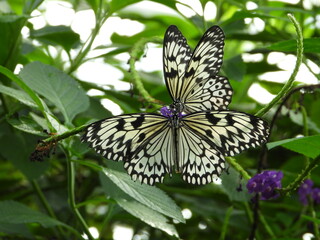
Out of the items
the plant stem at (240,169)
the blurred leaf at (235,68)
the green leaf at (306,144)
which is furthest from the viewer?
the blurred leaf at (235,68)

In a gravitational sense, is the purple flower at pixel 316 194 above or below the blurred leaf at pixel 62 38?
below

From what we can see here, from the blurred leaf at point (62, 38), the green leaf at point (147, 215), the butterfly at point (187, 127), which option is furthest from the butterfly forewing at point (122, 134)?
the blurred leaf at point (62, 38)

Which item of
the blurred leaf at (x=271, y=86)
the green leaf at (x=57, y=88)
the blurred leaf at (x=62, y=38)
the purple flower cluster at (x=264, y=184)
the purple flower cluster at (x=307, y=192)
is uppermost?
the blurred leaf at (x=271, y=86)

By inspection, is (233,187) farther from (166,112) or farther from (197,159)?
(166,112)

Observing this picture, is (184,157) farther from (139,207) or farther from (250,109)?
(250,109)

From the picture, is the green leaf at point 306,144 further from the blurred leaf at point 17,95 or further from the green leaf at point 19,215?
the green leaf at point 19,215

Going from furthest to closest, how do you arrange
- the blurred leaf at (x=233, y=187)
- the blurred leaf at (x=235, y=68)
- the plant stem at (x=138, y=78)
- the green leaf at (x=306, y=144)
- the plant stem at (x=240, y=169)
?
the blurred leaf at (x=235, y=68) → the blurred leaf at (x=233, y=187) → the plant stem at (x=138, y=78) → the plant stem at (x=240, y=169) → the green leaf at (x=306, y=144)

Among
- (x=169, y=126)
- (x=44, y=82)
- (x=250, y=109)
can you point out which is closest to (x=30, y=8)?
(x=44, y=82)

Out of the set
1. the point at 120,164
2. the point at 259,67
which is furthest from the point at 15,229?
the point at 259,67
